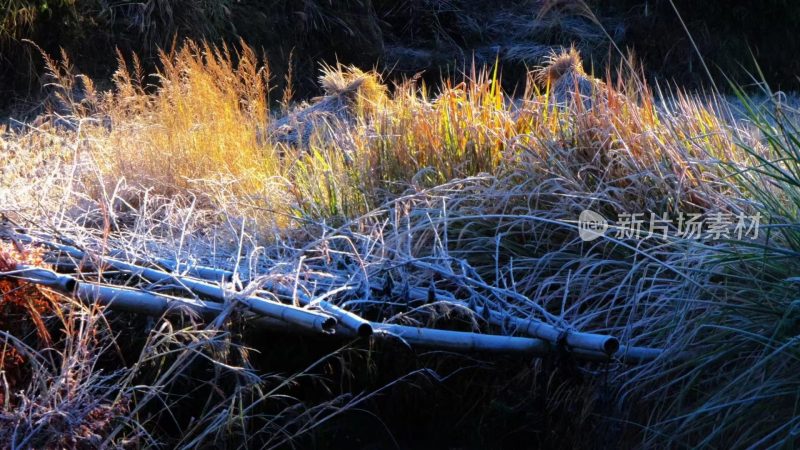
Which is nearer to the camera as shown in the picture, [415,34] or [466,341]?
[466,341]

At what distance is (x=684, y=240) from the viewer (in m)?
2.93

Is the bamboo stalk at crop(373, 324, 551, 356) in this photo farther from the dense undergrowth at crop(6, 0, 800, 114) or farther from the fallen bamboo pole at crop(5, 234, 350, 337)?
the dense undergrowth at crop(6, 0, 800, 114)

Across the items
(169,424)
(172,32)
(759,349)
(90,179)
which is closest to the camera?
(759,349)

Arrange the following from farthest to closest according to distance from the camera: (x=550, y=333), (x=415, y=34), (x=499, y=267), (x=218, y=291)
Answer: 1. (x=415, y=34)
2. (x=499, y=267)
3. (x=218, y=291)
4. (x=550, y=333)

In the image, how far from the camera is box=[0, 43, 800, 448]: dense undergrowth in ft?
8.61

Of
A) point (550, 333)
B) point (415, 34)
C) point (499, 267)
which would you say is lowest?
point (415, 34)

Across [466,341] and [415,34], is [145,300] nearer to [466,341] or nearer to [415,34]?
[466,341]

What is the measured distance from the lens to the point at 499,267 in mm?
3533

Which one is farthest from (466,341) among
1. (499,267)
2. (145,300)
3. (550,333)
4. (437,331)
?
(145,300)

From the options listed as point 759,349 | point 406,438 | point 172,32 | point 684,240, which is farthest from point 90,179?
point 172,32

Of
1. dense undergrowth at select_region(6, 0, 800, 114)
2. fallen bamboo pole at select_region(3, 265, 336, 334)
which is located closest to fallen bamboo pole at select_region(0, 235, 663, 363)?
fallen bamboo pole at select_region(3, 265, 336, 334)

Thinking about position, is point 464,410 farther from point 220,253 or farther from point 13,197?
point 13,197

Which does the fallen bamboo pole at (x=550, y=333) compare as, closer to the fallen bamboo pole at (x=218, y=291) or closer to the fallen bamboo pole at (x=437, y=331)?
the fallen bamboo pole at (x=437, y=331)

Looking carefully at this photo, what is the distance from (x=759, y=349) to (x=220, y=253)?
6.59 feet
